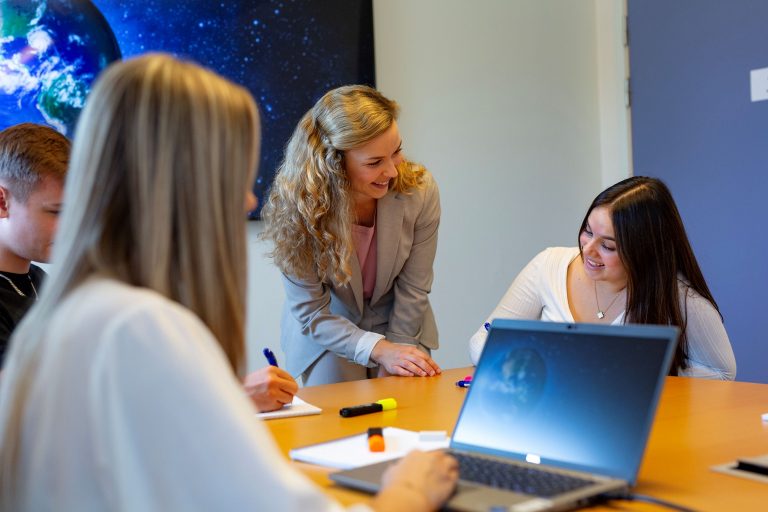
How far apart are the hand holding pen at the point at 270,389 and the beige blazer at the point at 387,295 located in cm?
58

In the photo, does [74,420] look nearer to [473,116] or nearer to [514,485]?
[514,485]

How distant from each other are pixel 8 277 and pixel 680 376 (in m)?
1.53

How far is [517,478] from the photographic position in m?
1.06

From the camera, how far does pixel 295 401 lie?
70.6 inches

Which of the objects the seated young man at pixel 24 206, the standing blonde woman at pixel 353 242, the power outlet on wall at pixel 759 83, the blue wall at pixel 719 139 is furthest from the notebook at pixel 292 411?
the power outlet on wall at pixel 759 83

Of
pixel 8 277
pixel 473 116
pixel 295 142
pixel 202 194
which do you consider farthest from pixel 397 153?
pixel 202 194

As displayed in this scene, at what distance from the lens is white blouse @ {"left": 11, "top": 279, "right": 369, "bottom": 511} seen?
74 centimetres

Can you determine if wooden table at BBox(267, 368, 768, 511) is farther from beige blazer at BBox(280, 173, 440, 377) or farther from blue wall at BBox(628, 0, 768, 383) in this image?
blue wall at BBox(628, 0, 768, 383)

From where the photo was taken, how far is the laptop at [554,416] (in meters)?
1.03

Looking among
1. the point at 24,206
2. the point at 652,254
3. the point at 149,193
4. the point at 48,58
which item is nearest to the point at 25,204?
the point at 24,206

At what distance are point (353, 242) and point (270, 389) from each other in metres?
0.77

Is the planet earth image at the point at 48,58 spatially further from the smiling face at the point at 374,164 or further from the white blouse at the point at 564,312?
the white blouse at the point at 564,312

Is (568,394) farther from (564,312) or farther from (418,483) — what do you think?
(564,312)

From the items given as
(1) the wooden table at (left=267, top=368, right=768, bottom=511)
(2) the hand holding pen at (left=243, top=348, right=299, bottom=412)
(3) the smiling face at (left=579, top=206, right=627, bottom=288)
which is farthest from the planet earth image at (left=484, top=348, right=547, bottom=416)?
(3) the smiling face at (left=579, top=206, right=627, bottom=288)
